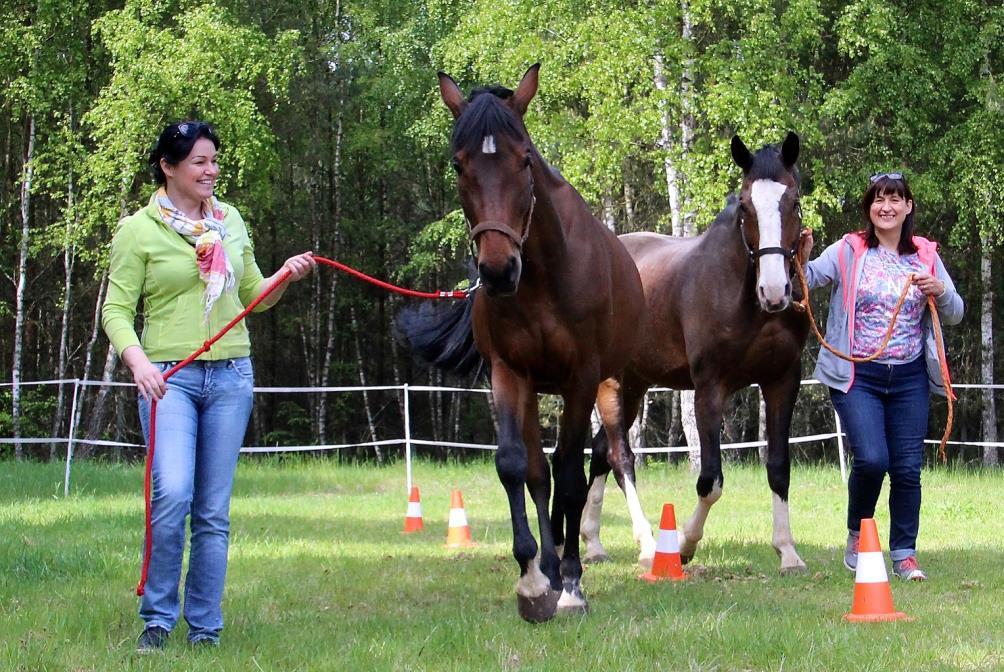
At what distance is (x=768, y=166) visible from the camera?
6.38m

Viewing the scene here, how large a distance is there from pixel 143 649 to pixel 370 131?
24025 mm

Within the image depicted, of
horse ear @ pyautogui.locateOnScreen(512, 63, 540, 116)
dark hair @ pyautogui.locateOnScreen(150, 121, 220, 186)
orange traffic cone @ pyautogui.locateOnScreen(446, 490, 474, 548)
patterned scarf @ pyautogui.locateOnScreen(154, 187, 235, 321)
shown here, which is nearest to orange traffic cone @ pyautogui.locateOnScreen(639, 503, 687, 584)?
orange traffic cone @ pyautogui.locateOnScreen(446, 490, 474, 548)

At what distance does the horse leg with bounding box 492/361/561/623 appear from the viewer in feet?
16.1

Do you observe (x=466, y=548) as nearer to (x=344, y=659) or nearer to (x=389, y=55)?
(x=344, y=659)

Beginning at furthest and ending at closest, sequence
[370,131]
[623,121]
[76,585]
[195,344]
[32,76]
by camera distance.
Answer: [370,131], [32,76], [623,121], [76,585], [195,344]

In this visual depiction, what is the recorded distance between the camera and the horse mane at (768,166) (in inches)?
251

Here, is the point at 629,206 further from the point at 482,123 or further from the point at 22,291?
the point at 482,123

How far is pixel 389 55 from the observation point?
25.5 meters

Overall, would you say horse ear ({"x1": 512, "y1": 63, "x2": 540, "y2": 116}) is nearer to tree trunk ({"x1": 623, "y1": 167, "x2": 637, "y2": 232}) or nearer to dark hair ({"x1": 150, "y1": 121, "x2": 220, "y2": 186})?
dark hair ({"x1": 150, "y1": 121, "x2": 220, "y2": 186})

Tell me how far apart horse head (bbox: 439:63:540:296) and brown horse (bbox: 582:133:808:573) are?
193cm

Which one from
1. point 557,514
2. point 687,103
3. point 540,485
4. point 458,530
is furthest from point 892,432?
point 687,103

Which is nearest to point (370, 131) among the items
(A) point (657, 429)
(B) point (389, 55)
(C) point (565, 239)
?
(B) point (389, 55)

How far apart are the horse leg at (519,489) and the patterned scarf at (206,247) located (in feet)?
4.39

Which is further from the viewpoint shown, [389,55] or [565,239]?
[389,55]
